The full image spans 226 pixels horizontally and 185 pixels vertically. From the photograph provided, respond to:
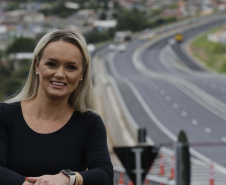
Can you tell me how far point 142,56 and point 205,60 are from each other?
11356 millimetres

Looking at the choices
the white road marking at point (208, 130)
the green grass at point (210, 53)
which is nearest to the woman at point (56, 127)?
the white road marking at point (208, 130)

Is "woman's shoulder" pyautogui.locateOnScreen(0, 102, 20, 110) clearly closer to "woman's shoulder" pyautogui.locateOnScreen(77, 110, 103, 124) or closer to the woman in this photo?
the woman

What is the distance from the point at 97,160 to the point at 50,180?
1.26 ft

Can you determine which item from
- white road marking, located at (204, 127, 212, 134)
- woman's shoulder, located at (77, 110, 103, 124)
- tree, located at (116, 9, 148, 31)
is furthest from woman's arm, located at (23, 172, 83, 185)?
tree, located at (116, 9, 148, 31)

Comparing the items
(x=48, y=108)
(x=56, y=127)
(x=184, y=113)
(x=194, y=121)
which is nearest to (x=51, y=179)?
(x=56, y=127)

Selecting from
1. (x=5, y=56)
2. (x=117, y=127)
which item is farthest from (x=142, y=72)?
(x=5, y=56)

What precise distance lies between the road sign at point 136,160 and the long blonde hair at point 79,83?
36.9ft

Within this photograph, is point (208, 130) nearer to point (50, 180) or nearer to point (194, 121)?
point (194, 121)

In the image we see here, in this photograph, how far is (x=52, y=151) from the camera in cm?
384

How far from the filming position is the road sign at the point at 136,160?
15773 millimetres

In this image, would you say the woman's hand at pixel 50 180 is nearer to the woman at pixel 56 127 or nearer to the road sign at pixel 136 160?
the woman at pixel 56 127

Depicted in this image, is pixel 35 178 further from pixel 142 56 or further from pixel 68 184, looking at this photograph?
pixel 142 56

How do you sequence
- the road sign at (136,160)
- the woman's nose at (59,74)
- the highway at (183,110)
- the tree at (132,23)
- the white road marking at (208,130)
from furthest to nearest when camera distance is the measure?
the tree at (132,23) → the white road marking at (208,130) → the highway at (183,110) → the road sign at (136,160) → the woman's nose at (59,74)

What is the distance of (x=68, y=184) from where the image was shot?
364cm
